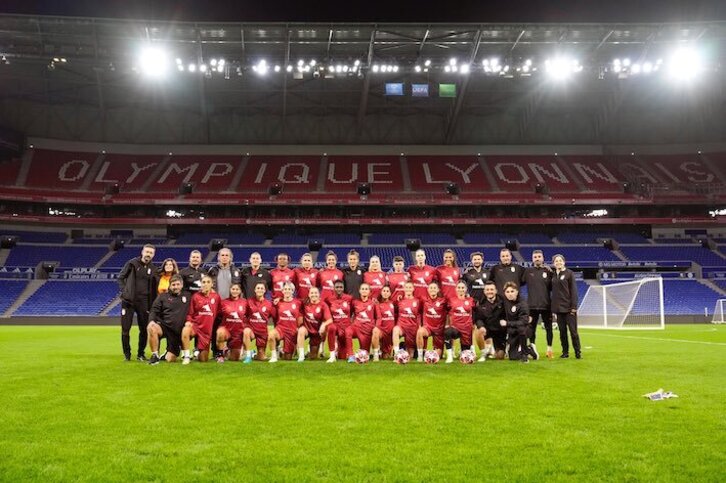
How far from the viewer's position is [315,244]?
43781 millimetres

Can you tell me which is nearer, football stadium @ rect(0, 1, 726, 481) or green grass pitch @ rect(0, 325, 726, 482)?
green grass pitch @ rect(0, 325, 726, 482)

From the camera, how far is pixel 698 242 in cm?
4322

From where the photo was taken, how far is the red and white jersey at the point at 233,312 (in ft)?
34.0

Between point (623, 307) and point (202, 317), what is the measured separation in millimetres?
23447

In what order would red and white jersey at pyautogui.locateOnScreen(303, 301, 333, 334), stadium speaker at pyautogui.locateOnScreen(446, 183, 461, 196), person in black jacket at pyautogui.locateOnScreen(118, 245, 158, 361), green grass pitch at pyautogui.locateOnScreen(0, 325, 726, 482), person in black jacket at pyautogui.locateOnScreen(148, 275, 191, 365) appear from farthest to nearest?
stadium speaker at pyautogui.locateOnScreen(446, 183, 461, 196) → red and white jersey at pyautogui.locateOnScreen(303, 301, 333, 334) → person in black jacket at pyautogui.locateOnScreen(118, 245, 158, 361) → person in black jacket at pyautogui.locateOnScreen(148, 275, 191, 365) → green grass pitch at pyautogui.locateOnScreen(0, 325, 726, 482)

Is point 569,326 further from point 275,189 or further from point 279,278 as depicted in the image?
point 275,189

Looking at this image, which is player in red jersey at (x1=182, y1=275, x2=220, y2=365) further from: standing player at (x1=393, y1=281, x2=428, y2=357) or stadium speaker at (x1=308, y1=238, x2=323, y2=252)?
stadium speaker at (x1=308, y1=238, x2=323, y2=252)

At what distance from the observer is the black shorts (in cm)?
1007

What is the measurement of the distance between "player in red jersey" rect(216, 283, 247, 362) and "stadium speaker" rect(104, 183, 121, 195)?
37442 mm

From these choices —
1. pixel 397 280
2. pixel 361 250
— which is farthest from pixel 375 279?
pixel 361 250

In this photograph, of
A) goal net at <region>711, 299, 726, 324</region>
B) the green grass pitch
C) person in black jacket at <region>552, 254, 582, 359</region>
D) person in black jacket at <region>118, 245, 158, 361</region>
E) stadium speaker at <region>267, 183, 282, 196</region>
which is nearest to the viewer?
the green grass pitch

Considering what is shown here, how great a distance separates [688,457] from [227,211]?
4332cm

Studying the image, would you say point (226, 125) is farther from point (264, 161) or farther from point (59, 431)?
point (59, 431)

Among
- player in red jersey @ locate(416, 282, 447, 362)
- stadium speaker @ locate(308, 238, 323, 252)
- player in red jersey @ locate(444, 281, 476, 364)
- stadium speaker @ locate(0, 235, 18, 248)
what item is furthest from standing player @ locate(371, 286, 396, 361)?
stadium speaker @ locate(0, 235, 18, 248)
